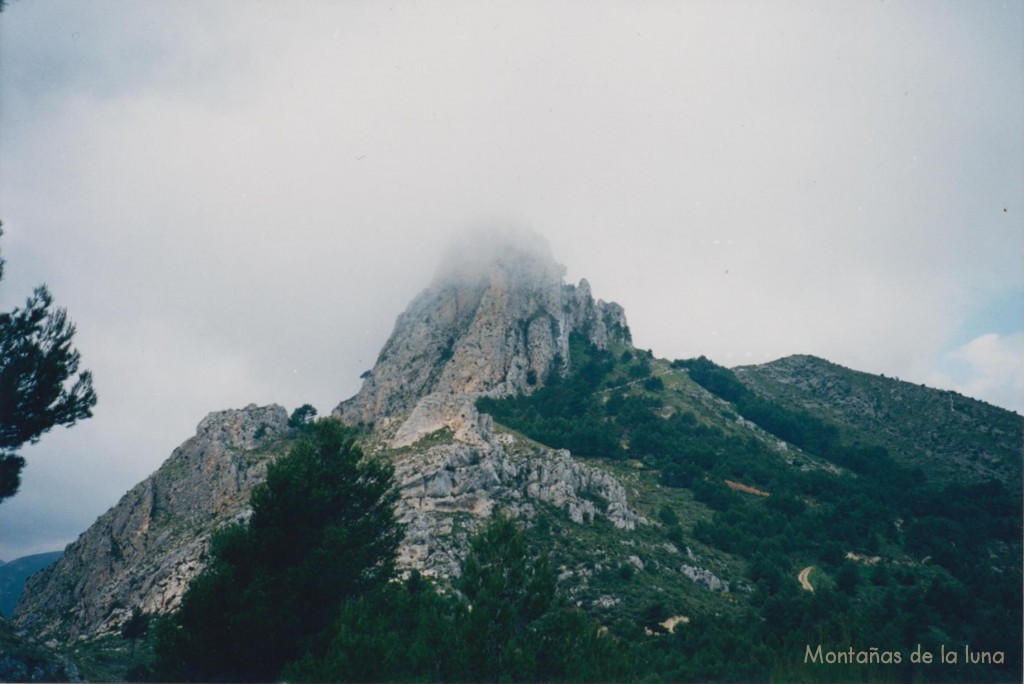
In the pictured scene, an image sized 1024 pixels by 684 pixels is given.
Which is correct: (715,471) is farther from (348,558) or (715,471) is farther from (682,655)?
(348,558)

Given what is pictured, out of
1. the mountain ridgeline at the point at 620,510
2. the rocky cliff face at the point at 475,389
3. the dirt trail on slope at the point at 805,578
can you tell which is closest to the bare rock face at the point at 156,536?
the mountain ridgeline at the point at 620,510

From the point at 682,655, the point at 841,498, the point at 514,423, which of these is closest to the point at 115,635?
the point at 682,655

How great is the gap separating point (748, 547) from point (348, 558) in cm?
5680

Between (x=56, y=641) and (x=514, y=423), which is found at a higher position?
(x=514, y=423)

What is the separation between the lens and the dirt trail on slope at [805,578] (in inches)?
2159

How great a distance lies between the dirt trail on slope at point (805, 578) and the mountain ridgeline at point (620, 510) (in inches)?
32.4

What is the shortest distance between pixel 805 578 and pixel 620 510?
924 inches

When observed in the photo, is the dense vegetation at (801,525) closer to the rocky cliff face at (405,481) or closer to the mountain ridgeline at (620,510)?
the mountain ridgeline at (620,510)

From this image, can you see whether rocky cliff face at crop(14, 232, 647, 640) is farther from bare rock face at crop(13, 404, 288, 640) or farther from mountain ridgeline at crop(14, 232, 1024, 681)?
mountain ridgeline at crop(14, 232, 1024, 681)

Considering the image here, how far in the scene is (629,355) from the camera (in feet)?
400

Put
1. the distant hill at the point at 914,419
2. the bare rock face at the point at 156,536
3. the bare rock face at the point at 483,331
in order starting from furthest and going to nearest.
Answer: the bare rock face at the point at 483,331 → the distant hill at the point at 914,419 → the bare rock face at the point at 156,536

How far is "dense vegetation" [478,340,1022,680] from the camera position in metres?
37.4

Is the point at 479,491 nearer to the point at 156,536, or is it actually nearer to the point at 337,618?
the point at 337,618

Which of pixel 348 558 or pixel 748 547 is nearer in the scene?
pixel 348 558
